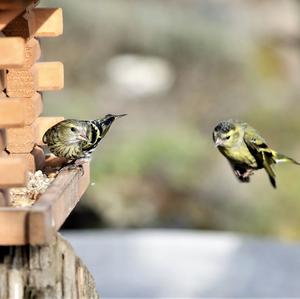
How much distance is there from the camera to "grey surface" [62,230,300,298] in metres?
6.43

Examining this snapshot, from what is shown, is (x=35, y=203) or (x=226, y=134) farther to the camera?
(x=226, y=134)

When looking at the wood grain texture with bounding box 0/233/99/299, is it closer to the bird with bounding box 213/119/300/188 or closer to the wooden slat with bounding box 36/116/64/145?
the wooden slat with bounding box 36/116/64/145

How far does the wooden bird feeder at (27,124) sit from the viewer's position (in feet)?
11.0

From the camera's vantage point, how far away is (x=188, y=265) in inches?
269

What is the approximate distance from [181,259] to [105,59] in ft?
26.8

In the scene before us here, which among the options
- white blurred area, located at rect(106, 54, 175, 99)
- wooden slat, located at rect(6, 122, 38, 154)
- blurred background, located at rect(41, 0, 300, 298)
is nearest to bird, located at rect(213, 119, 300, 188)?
wooden slat, located at rect(6, 122, 38, 154)

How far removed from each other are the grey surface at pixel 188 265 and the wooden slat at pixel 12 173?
2.93 metres

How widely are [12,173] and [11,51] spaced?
380mm

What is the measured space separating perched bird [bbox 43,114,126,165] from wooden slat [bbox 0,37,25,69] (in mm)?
995

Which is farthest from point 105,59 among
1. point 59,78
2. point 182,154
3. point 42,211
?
point 42,211

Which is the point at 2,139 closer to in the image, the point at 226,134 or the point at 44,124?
the point at 44,124

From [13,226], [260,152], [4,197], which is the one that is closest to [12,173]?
[13,226]

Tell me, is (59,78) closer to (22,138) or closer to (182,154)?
(22,138)

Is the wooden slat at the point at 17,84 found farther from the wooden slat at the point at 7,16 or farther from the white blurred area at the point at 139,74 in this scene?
the white blurred area at the point at 139,74
